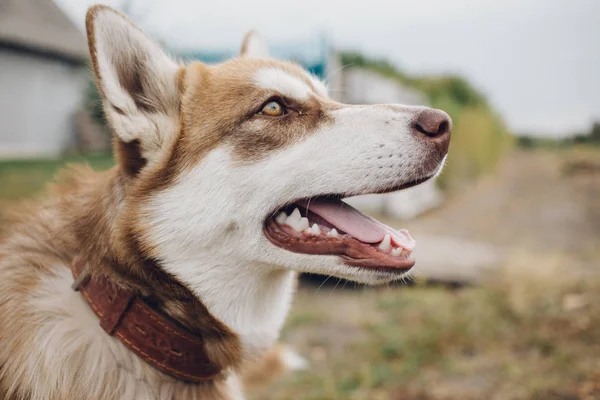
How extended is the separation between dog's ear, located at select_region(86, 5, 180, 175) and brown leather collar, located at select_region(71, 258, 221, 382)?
513 mm

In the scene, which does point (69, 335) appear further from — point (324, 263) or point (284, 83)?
point (284, 83)

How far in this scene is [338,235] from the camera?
207 cm

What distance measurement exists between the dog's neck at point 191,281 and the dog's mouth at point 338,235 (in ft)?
0.71

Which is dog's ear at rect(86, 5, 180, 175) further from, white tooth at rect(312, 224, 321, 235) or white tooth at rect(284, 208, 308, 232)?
white tooth at rect(312, 224, 321, 235)

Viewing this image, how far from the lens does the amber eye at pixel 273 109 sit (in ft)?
7.18

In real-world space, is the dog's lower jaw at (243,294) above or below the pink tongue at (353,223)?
below

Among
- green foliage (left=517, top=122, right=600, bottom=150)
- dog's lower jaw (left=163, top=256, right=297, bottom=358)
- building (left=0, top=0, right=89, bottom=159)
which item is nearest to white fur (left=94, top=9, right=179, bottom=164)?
dog's lower jaw (left=163, top=256, right=297, bottom=358)

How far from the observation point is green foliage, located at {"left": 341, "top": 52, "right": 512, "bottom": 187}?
484 inches

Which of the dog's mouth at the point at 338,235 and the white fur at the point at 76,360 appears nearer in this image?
the white fur at the point at 76,360

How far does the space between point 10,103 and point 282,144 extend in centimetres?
395

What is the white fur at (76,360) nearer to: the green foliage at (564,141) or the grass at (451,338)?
the grass at (451,338)

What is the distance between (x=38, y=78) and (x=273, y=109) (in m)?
4.28

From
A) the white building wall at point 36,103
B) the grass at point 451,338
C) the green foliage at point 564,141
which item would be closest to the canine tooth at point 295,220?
the grass at point 451,338

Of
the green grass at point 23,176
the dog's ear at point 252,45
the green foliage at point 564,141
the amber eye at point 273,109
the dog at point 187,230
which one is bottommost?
the green foliage at point 564,141
